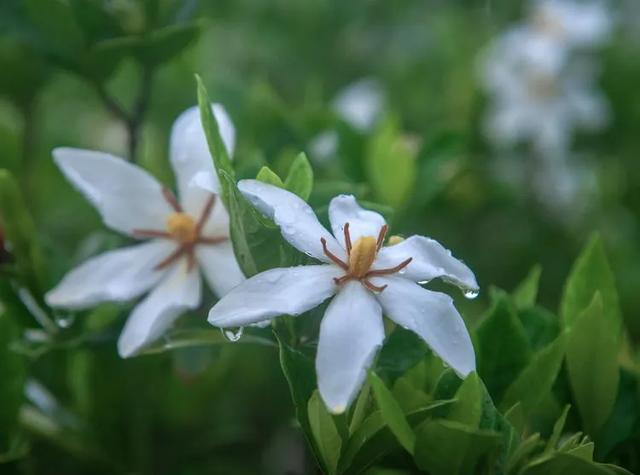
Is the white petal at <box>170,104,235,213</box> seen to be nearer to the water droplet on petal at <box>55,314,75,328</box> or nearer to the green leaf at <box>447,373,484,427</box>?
the water droplet on petal at <box>55,314,75,328</box>

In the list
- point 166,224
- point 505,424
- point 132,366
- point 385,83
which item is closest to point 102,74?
point 166,224

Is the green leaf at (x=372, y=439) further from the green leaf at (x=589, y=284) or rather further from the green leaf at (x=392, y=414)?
the green leaf at (x=589, y=284)

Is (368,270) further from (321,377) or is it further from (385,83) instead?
(385,83)

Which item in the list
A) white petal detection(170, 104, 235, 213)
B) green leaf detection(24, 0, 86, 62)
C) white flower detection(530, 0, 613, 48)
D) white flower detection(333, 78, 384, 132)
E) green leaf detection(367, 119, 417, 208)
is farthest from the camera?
white flower detection(530, 0, 613, 48)

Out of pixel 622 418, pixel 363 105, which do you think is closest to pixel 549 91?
pixel 363 105

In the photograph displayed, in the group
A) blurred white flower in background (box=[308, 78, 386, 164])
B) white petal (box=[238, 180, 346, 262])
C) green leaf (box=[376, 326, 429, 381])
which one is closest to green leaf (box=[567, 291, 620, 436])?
green leaf (box=[376, 326, 429, 381])

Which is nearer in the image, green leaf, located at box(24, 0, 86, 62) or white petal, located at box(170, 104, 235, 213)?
white petal, located at box(170, 104, 235, 213)
